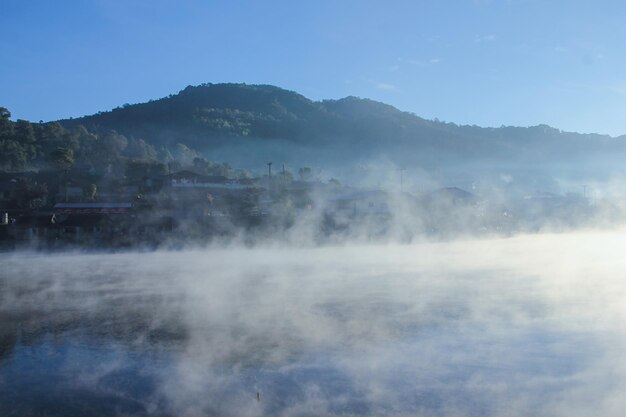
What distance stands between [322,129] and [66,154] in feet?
136

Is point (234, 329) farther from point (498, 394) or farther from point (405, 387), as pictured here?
point (498, 394)

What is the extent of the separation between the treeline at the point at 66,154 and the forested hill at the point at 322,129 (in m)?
20.0

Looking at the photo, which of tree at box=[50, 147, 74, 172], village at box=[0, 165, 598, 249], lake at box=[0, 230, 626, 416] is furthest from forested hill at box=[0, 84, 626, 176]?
lake at box=[0, 230, 626, 416]

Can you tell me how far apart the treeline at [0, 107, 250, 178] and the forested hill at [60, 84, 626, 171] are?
20.0 metres

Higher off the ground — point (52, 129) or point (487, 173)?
point (52, 129)

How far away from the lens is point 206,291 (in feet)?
31.7

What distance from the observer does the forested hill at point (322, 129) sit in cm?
5238

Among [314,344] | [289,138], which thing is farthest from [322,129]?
[314,344]

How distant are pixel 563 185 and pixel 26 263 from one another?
143ft

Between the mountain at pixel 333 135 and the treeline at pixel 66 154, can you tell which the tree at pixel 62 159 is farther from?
the mountain at pixel 333 135

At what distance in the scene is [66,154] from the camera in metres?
31.5

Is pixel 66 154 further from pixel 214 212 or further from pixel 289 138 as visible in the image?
pixel 289 138

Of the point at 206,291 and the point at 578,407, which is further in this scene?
the point at 206,291

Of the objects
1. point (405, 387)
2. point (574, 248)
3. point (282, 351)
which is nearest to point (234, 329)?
point (282, 351)
